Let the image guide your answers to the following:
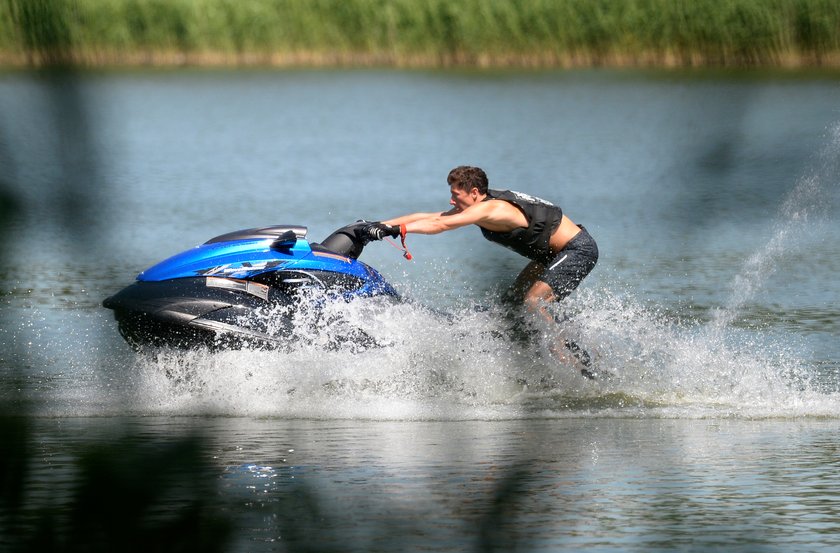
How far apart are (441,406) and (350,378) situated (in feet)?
1.86

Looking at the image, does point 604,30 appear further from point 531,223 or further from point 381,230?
point 531,223

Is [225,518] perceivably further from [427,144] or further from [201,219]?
[427,144]

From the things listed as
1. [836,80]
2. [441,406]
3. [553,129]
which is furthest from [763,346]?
[553,129]

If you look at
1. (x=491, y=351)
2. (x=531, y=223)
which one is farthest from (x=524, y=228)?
(x=491, y=351)

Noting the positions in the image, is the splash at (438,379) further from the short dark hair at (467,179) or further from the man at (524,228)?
the short dark hair at (467,179)

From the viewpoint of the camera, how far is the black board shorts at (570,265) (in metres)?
7.37

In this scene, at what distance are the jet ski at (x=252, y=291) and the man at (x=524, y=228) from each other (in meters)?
0.43

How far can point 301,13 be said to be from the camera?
40.3 feet

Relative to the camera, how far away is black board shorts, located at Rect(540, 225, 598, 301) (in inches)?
290

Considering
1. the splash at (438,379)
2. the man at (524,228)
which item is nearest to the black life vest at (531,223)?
the man at (524,228)

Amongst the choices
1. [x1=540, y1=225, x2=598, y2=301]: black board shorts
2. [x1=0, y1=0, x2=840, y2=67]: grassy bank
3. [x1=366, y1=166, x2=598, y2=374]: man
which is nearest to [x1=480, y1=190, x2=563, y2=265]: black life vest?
[x1=366, y1=166, x2=598, y2=374]: man

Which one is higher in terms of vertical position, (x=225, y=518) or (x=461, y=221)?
(x=461, y=221)

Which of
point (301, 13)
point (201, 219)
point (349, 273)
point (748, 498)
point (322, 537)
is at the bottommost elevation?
point (748, 498)

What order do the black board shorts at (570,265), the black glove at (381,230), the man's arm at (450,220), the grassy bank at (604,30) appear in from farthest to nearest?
the black board shorts at (570,265) < the man's arm at (450,220) < the black glove at (381,230) < the grassy bank at (604,30)
